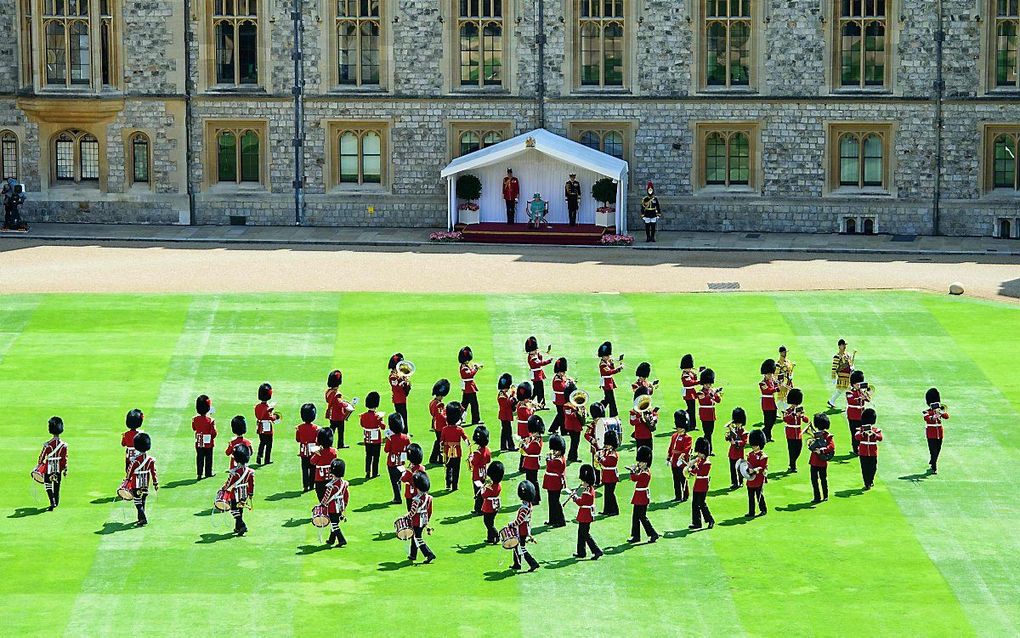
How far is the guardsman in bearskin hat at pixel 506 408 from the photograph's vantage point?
117 feet

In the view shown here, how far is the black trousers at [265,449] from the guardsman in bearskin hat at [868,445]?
32.4 ft

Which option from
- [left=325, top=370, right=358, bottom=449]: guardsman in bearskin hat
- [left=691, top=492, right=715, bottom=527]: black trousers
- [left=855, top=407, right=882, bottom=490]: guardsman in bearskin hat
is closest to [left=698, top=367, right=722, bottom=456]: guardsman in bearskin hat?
[left=855, top=407, right=882, bottom=490]: guardsman in bearskin hat

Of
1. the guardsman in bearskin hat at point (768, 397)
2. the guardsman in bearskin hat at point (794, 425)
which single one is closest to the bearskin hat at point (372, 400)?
the guardsman in bearskin hat at point (794, 425)

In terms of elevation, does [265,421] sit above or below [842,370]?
below

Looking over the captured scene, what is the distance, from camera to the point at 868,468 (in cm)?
3381

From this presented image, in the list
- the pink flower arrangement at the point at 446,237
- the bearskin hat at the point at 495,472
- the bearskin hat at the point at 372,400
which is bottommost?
the bearskin hat at the point at 495,472

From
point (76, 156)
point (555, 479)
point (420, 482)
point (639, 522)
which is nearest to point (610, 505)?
point (555, 479)

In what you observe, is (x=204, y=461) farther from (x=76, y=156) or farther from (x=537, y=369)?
(x=76, y=156)

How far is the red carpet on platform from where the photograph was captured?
58.9 metres

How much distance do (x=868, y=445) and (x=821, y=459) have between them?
127cm

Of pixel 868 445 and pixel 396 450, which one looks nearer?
pixel 396 450

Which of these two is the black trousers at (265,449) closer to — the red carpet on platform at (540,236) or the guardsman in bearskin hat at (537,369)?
the guardsman in bearskin hat at (537,369)

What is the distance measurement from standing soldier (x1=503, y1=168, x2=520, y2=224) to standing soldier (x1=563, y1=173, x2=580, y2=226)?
1.48m

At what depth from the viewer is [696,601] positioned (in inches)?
1115
